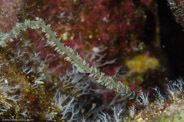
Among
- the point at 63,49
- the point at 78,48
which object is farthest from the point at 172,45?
the point at 63,49

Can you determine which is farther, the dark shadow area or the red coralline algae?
the dark shadow area

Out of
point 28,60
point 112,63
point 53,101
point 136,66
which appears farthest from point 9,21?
point 136,66

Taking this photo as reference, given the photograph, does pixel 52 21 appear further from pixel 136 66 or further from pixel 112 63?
pixel 136 66

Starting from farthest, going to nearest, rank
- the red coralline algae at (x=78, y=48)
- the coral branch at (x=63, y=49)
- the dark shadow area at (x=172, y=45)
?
the dark shadow area at (x=172, y=45) < the red coralline algae at (x=78, y=48) < the coral branch at (x=63, y=49)

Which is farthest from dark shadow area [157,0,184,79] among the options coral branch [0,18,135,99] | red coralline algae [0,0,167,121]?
coral branch [0,18,135,99]

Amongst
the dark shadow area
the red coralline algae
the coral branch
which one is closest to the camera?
the coral branch

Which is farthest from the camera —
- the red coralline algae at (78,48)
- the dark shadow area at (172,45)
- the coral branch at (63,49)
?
the dark shadow area at (172,45)

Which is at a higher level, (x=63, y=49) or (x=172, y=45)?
(x=172, y=45)

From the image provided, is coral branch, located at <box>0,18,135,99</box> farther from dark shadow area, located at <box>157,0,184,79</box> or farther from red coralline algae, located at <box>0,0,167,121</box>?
dark shadow area, located at <box>157,0,184,79</box>

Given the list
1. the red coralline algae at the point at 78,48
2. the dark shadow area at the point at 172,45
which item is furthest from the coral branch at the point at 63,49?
the dark shadow area at the point at 172,45

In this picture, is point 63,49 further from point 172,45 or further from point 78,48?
point 172,45

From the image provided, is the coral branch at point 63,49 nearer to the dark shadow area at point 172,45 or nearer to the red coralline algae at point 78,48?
the red coralline algae at point 78,48

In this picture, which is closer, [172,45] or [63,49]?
[63,49]
